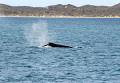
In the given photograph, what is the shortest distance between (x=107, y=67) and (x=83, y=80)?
815cm

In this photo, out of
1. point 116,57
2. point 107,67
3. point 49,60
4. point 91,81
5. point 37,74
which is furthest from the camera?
point 116,57

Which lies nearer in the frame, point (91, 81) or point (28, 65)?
point (91, 81)

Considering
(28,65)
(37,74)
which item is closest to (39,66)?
(28,65)

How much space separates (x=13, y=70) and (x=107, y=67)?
9.33 metres

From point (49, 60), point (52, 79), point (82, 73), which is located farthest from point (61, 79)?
point (49, 60)

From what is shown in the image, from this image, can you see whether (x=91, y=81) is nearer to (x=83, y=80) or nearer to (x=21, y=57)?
(x=83, y=80)

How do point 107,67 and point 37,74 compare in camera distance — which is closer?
point 37,74

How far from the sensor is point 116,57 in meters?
61.2

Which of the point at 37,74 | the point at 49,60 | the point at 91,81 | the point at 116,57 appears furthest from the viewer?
the point at 116,57

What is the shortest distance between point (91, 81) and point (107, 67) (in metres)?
8.39

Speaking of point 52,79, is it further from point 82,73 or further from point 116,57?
point 116,57

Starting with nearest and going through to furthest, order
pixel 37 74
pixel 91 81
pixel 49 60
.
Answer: pixel 91 81, pixel 37 74, pixel 49 60

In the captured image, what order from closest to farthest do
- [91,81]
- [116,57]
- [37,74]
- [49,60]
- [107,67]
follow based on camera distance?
[91,81] < [37,74] < [107,67] < [49,60] < [116,57]

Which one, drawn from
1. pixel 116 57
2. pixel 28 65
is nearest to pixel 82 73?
pixel 28 65
